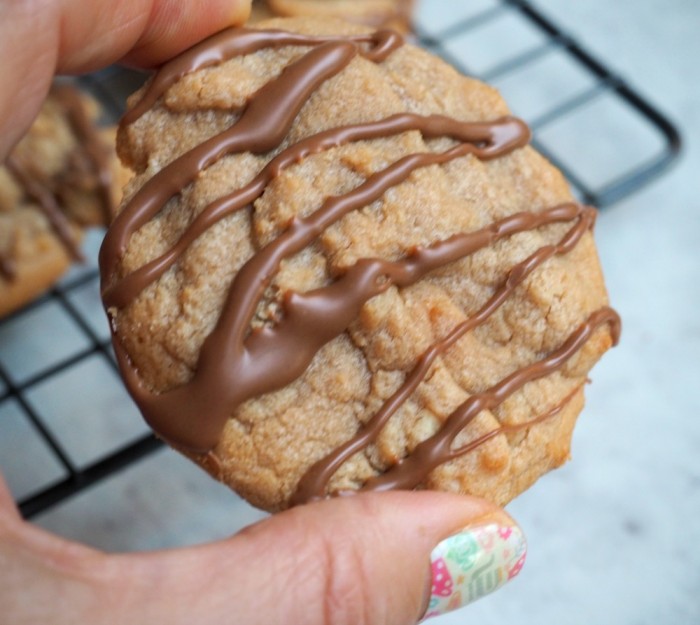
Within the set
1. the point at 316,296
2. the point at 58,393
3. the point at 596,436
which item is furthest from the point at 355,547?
the point at 58,393

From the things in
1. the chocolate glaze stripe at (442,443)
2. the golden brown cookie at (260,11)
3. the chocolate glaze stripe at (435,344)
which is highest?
the golden brown cookie at (260,11)

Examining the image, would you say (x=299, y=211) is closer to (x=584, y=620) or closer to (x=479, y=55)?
(x=584, y=620)

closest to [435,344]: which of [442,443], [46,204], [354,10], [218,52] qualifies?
[442,443]

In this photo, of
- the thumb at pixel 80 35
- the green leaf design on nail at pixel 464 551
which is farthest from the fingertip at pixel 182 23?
the green leaf design on nail at pixel 464 551

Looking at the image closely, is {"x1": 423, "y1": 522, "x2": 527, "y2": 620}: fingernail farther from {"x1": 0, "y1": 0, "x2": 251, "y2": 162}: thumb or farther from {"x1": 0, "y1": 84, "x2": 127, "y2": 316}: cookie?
{"x1": 0, "y1": 84, "x2": 127, "y2": 316}: cookie

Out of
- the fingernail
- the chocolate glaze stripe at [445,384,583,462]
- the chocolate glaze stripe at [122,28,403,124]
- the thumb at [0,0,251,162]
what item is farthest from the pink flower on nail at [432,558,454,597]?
the thumb at [0,0,251,162]

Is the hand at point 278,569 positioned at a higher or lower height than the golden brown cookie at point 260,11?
lower

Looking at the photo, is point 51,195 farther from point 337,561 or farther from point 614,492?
point 614,492

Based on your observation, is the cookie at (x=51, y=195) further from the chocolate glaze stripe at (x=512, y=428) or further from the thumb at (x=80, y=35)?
the chocolate glaze stripe at (x=512, y=428)
